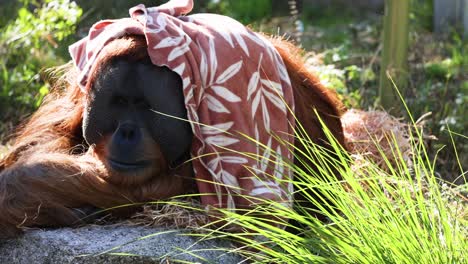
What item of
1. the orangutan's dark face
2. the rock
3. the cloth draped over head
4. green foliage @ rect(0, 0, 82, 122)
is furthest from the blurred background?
the rock

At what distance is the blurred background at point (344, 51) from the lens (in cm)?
374

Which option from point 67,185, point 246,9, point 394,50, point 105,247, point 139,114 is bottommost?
point 246,9

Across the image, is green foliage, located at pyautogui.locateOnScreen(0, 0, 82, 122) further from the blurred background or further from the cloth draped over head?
the cloth draped over head

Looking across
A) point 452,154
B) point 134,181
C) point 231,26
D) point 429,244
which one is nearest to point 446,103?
point 452,154

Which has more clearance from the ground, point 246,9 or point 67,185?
point 67,185

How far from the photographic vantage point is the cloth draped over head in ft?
8.08

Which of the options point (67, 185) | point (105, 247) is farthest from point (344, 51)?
point (105, 247)

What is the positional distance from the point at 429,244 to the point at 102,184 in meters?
1.01

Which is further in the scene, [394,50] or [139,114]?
[394,50]

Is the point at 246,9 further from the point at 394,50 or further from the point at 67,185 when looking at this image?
the point at 67,185

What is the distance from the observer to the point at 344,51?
4.48m

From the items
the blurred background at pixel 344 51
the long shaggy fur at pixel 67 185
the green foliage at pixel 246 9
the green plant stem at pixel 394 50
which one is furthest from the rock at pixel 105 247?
the green foliage at pixel 246 9

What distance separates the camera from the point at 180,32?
2488 millimetres

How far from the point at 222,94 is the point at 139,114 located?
0.76 ft
